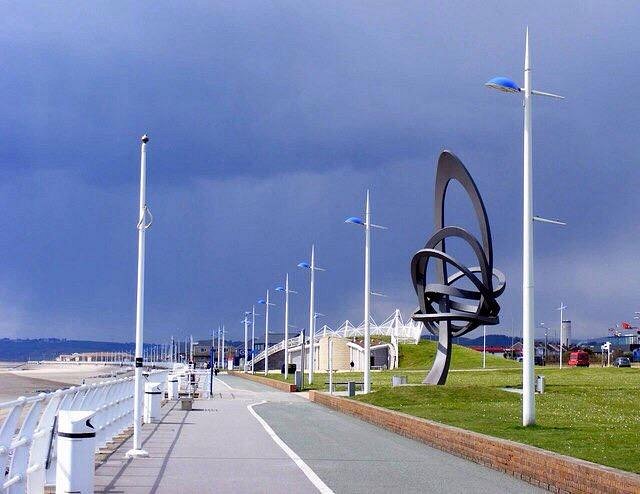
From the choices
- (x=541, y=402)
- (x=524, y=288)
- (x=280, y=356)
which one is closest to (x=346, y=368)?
(x=280, y=356)

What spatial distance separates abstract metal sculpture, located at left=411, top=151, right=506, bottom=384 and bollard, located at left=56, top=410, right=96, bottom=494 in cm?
2681

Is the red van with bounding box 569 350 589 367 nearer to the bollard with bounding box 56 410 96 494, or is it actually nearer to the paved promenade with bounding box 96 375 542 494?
the paved promenade with bounding box 96 375 542 494

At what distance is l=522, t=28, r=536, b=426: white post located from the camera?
20.0m

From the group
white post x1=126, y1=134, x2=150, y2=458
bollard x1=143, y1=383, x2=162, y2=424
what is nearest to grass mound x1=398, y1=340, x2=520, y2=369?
bollard x1=143, y1=383, x2=162, y2=424

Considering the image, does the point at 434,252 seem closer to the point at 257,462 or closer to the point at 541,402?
the point at 541,402

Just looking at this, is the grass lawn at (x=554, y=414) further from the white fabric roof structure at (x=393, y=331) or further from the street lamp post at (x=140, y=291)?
the white fabric roof structure at (x=393, y=331)

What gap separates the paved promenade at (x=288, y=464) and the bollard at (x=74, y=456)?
1139mm

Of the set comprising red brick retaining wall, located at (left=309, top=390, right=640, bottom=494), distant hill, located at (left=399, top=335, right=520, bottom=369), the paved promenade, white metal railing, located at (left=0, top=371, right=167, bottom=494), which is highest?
white metal railing, located at (left=0, top=371, right=167, bottom=494)

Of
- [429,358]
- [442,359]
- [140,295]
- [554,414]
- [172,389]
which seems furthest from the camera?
[429,358]

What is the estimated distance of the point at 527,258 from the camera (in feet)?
67.8

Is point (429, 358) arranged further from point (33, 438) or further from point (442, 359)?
point (33, 438)

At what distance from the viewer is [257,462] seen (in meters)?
16.5

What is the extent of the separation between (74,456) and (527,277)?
11.6m

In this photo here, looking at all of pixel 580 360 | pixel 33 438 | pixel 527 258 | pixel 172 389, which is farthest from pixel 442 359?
pixel 580 360
